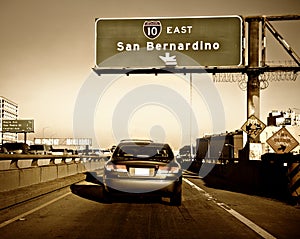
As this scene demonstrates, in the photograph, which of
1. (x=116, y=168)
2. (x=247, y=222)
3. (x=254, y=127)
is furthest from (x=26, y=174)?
(x=254, y=127)

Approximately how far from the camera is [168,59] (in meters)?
23.0

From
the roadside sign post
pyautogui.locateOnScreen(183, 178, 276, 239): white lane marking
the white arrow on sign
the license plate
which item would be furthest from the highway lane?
the white arrow on sign

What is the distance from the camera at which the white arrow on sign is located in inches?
901

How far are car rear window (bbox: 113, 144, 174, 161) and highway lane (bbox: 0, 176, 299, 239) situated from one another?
1.21 m

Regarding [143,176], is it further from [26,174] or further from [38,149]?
[38,149]

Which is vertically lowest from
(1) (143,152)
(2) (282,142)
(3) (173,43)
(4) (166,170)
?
(4) (166,170)

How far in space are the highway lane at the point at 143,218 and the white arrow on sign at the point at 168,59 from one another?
33.1 ft

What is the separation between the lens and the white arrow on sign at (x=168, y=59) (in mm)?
22875

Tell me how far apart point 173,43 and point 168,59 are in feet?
2.67

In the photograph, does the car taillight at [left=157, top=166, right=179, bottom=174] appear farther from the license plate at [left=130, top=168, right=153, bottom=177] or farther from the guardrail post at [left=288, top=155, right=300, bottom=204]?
the guardrail post at [left=288, top=155, right=300, bottom=204]

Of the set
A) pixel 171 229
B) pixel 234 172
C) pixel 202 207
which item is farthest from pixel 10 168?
pixel 234 172

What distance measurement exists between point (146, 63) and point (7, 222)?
15.1m

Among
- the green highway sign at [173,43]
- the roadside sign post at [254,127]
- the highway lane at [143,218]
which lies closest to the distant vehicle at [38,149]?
the green highway sign at [173,43]

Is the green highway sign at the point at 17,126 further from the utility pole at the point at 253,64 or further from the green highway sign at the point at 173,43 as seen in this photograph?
the utility pole at the point at 253,64
